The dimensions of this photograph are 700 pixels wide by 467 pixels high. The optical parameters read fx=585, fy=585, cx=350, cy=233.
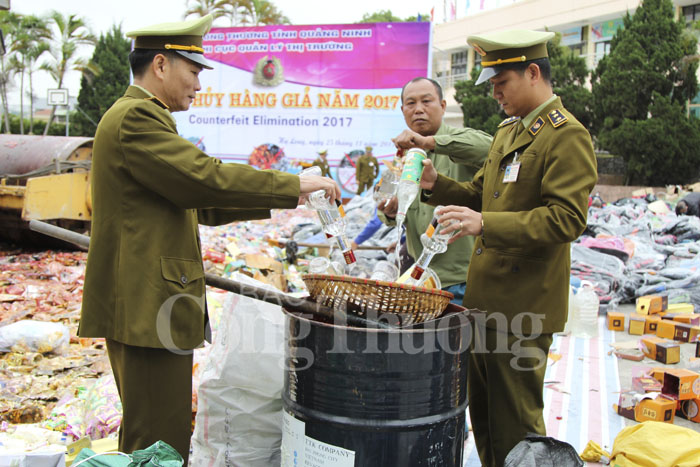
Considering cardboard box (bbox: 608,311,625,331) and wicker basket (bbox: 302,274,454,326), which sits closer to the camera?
wicker basket (bbox: 302,274,454,326)

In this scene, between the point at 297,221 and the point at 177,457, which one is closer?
the point at 177,457

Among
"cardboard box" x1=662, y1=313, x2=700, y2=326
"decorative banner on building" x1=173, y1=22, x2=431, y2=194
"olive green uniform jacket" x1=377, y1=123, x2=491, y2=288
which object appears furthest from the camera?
"decorative banner on building" x1=173, y1=22, x2=431, y2=194

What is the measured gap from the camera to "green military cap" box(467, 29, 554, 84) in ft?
6.92

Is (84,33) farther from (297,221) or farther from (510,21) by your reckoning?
(297,221)

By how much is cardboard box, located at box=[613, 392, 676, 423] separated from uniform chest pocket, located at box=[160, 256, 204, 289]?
291 cm

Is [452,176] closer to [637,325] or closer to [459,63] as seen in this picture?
[637,325]

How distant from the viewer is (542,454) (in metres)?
2.09

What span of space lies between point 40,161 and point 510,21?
25055mm

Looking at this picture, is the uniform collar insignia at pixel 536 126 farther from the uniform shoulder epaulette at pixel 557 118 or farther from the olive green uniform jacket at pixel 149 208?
the olive green uniform jacket at pixel 149 208

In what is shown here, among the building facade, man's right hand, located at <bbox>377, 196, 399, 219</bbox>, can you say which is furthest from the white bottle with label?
the building facade

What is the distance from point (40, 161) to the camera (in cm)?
820

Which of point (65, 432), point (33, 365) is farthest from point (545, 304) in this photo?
point (33, 365)

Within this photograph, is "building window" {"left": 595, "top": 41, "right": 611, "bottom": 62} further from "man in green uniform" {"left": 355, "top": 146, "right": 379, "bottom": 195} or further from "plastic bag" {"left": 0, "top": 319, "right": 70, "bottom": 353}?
"plastic bag" {"left": 0, "top": 319, "right": 70, "bottom": 353}

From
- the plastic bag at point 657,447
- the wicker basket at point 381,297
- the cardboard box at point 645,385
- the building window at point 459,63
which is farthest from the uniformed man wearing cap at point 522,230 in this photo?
the building window at point 459,63
